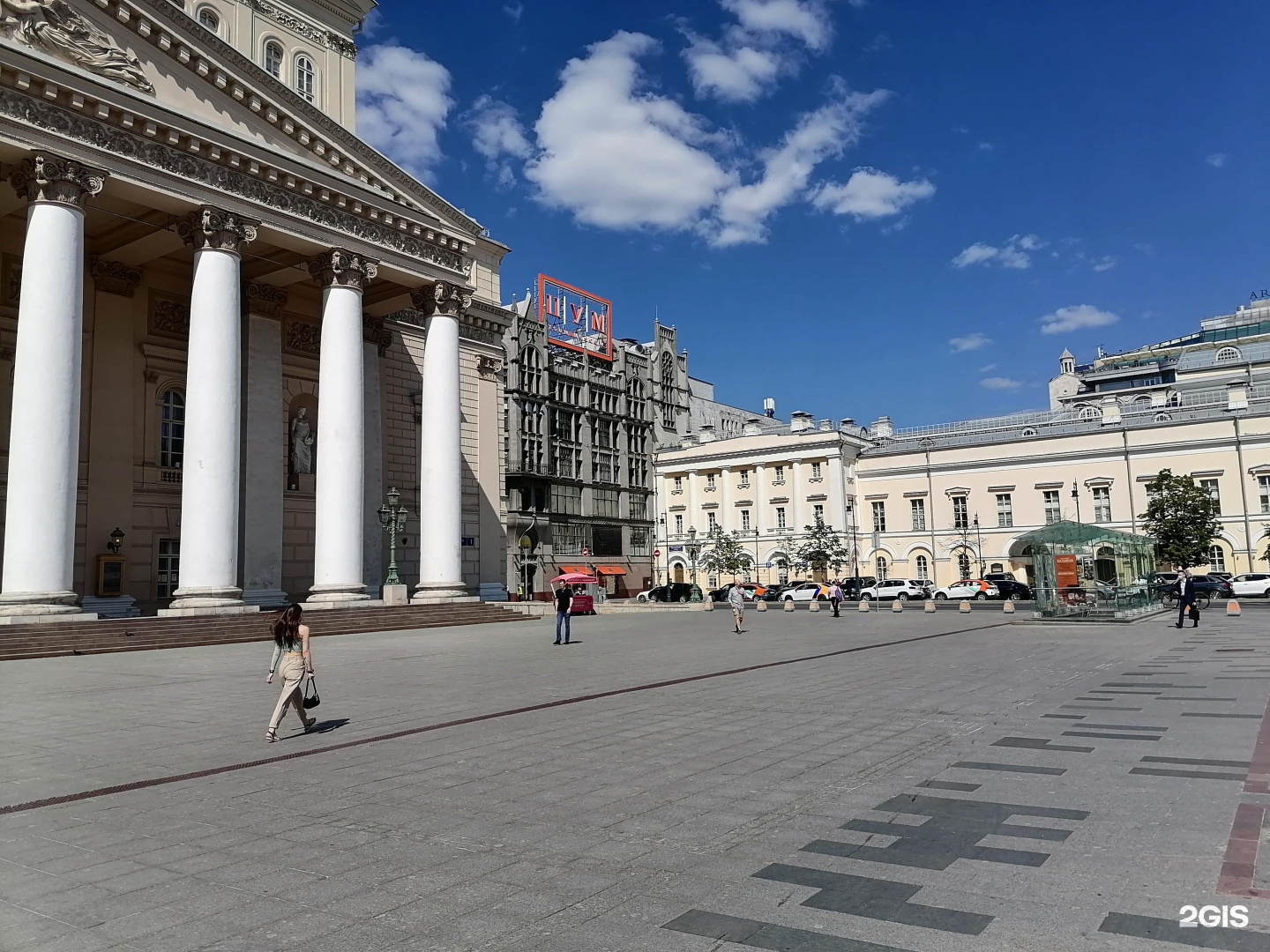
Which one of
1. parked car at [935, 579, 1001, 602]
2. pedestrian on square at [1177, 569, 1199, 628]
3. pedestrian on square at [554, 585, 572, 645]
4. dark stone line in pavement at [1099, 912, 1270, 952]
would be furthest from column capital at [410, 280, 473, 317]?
parked car at [935, 579, 1001, 602]

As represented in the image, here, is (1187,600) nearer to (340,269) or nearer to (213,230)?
(340,269)

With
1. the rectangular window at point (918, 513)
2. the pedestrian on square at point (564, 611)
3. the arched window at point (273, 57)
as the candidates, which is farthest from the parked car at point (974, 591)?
the arched window at point (273, 57)

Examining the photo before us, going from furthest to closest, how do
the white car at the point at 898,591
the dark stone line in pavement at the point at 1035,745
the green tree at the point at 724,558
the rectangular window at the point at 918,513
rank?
the green tree at the point at 724,558, the rectangular window at the point at 918,513, the white car at the point at 898,591, the dark stone line in pavement at the point at 1035,745

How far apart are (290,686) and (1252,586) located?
5323cm

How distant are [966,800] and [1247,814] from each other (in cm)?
187

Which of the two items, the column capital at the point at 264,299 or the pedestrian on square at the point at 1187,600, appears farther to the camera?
the column capital at the point at 264,299

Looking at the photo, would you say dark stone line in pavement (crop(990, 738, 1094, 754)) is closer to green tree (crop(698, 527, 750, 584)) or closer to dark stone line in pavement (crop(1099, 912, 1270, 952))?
dark stone line in pavement (crop(1099, 912, 1270, 952))

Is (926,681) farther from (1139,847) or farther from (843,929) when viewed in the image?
(843,929)

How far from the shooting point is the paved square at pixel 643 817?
4.63m

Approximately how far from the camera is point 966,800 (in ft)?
22.8

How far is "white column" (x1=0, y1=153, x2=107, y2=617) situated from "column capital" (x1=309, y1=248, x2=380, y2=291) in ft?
25.3

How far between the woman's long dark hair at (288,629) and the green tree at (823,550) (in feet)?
206

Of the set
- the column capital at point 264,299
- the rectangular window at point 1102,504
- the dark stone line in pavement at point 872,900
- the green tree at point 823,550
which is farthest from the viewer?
the green tree at point 823,550

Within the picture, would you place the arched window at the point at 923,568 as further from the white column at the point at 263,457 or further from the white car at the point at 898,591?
the white column at the point at 263,457
